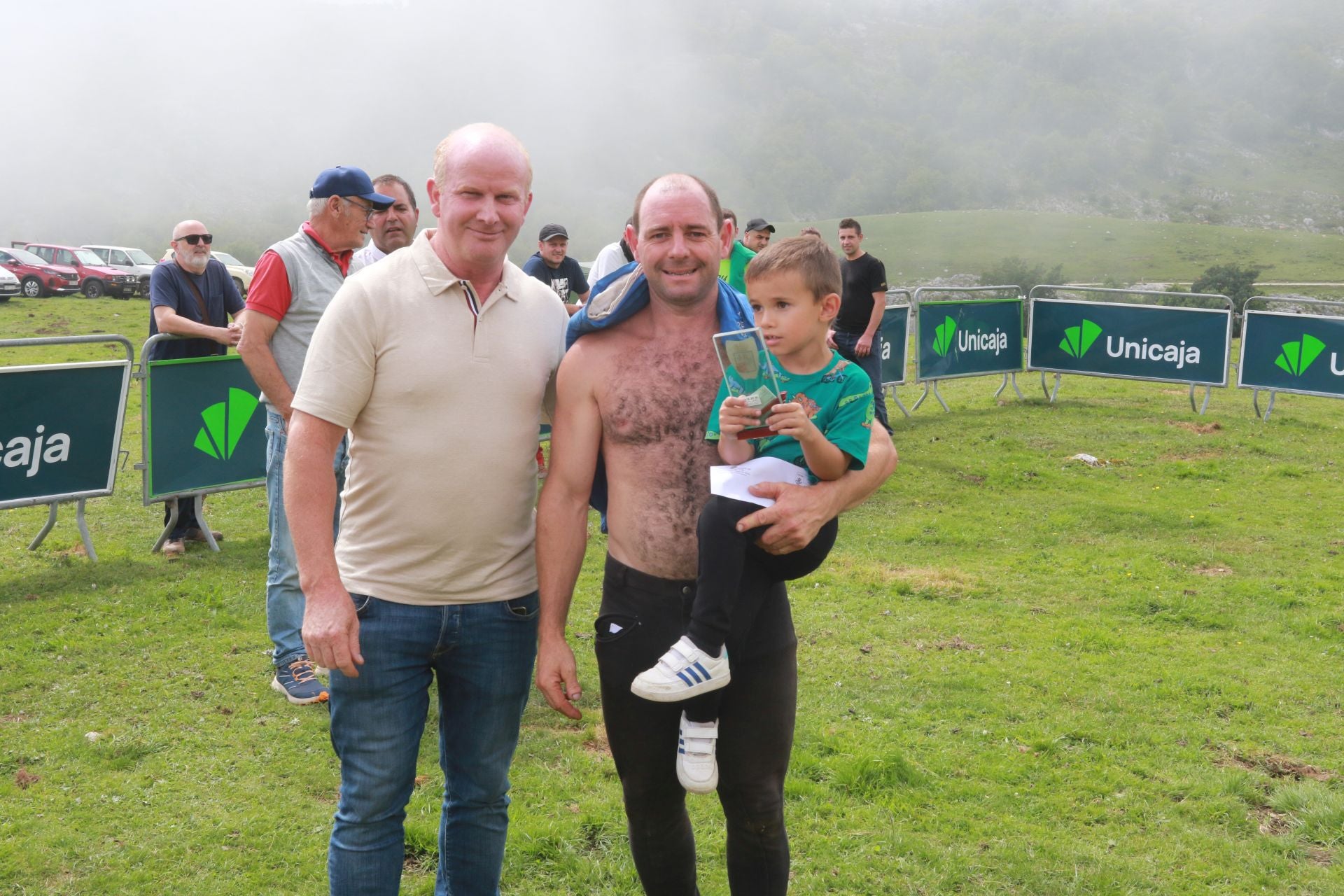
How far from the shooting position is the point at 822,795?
4551mm

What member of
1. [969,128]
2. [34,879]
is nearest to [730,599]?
[34,879]

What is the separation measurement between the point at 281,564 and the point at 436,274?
9.46ft

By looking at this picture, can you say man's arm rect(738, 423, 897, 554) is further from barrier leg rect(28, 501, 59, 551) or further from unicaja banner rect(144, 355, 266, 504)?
barrier leg rect(28, 501, 59, 551)

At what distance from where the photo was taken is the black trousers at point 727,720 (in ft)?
9.62

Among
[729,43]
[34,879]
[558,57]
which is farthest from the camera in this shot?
[729,43]

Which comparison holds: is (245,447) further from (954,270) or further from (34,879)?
(954,270)

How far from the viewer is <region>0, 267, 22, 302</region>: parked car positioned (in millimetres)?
29891

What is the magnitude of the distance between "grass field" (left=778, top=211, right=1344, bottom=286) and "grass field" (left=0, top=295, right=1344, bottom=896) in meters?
60.4

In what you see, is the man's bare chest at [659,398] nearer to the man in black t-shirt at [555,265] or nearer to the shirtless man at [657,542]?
the shirtless man at [657,542]

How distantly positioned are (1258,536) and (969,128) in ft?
536

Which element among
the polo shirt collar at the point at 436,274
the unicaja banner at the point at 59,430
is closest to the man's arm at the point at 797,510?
the polo shirt collar at the point at 436,274

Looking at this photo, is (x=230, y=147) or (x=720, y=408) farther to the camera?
(x=230, y=147)

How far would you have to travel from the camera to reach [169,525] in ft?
25.7

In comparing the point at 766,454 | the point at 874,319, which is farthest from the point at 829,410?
the point at 874,319
